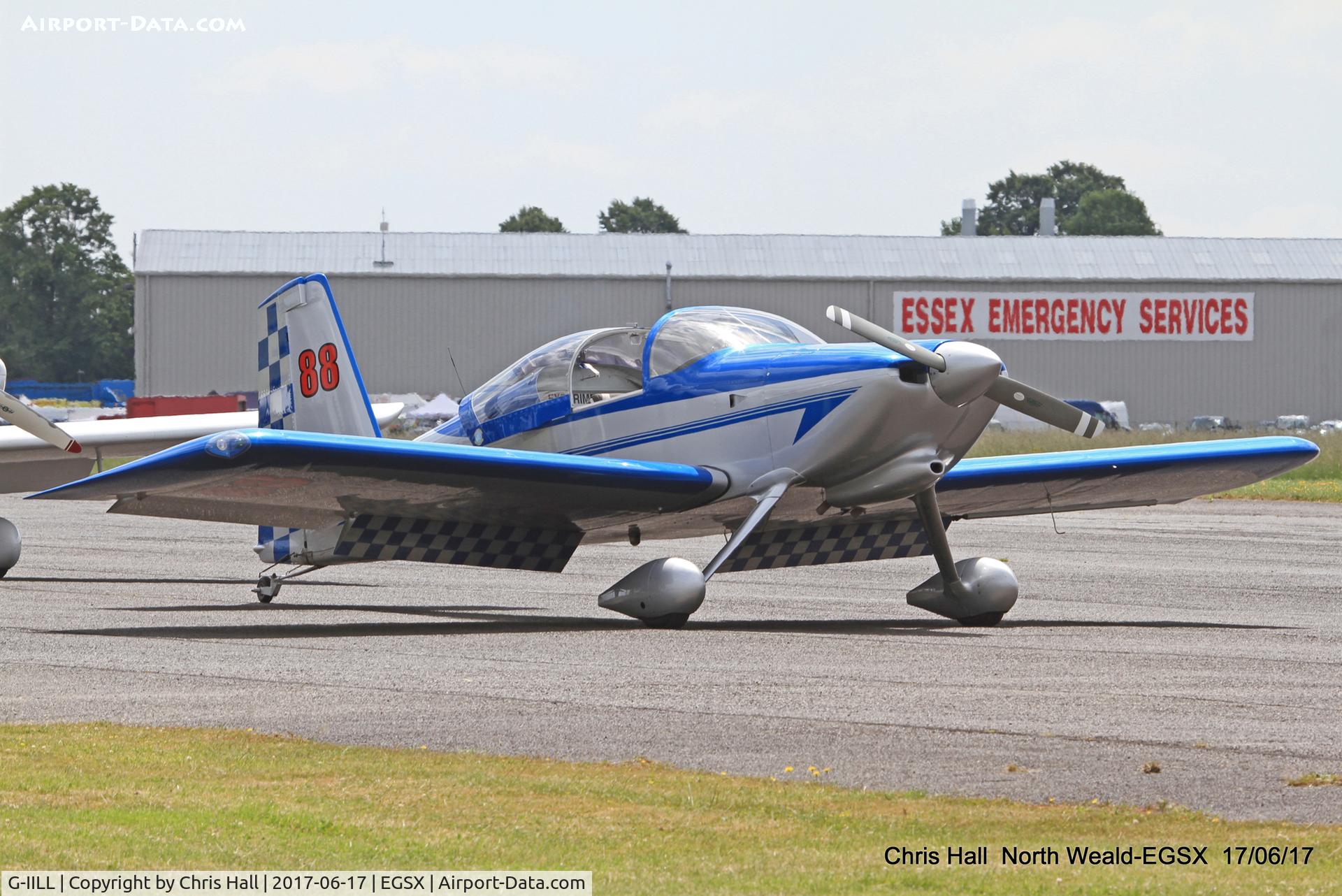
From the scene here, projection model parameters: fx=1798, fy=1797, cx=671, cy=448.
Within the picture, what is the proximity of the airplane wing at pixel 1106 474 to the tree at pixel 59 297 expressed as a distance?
4573 inches

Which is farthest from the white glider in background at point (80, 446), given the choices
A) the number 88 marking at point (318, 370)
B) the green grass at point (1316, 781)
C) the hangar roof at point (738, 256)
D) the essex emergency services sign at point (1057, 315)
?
the essex emergency services sign at point (1057, 315)

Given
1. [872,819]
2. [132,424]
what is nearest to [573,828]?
[872,819]

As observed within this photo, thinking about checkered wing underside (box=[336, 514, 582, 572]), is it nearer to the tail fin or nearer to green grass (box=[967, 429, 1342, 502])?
the tail fin

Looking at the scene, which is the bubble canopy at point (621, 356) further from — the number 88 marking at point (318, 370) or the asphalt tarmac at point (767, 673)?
the asphalt tarmac at point (767, 673)

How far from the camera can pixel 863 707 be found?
8461 mm

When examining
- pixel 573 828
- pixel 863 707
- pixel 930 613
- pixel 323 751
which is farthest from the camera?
pixel 930 613

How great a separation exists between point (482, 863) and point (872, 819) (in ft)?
4.43

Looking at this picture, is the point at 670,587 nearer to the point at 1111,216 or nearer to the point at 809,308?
the point at 809,308

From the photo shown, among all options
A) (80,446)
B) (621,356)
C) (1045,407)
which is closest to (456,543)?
(621,356)

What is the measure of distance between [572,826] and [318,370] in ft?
32.2

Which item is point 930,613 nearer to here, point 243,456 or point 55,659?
point 243,456

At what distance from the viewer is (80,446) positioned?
17703 mm

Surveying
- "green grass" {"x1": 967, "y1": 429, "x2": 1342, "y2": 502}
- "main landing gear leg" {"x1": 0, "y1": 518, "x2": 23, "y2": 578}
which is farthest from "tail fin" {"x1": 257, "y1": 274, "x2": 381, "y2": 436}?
"green grass" {"x1": 967, "y1": 429, "x2": 1342, "y2": 502}

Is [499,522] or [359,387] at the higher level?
A: [359,387]
